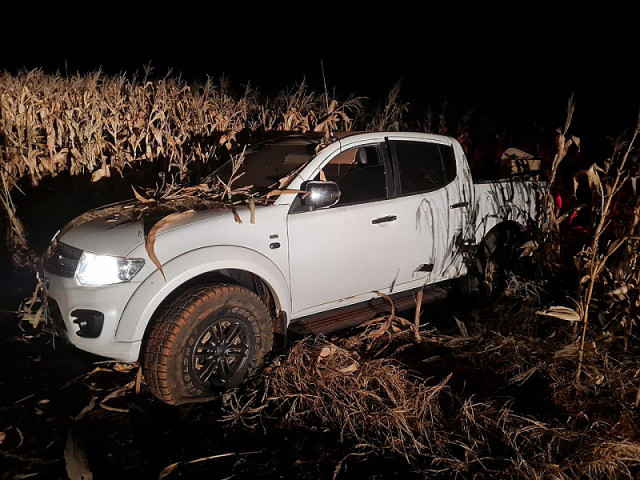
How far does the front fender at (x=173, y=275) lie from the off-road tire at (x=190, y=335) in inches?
4.2

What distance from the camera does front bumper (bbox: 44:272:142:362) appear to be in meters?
3.28

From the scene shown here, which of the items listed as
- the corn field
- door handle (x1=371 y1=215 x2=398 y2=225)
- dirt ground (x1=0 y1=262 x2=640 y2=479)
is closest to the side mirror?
door handle (x1=371 y1=215 x2=398 y2=225)

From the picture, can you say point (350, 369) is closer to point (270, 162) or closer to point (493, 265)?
point (270, 162)

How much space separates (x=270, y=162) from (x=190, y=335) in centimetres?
179

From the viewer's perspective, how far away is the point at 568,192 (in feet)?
17.3

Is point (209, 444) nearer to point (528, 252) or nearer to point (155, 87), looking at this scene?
point (528, 252)

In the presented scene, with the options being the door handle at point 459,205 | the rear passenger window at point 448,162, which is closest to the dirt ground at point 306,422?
the door handle at point 459,205

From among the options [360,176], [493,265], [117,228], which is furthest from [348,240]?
[493,265]

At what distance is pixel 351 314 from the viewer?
434cm

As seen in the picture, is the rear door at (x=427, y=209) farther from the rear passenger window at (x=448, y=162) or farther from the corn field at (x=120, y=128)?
the corn field at (x=120, y=128)

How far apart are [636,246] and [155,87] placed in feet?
24.8

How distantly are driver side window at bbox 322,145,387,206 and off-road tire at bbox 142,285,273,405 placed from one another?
1.12 m

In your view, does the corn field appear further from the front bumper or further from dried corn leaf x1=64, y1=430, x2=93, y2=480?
dried corn leaf x1=64, y1=430, x2=93, y2=480

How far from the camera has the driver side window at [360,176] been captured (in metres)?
4.32
